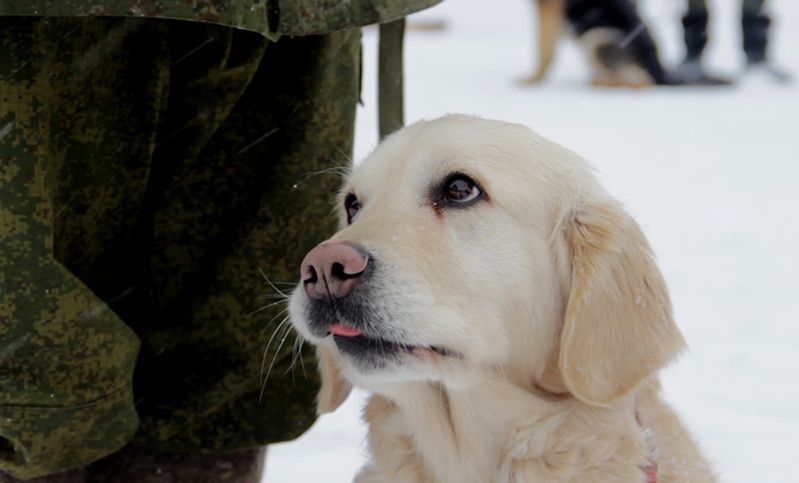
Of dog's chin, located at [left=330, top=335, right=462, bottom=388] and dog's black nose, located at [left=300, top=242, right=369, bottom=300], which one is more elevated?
dog's black nose, located at [left=300, top=242, right=369, bottom=300]

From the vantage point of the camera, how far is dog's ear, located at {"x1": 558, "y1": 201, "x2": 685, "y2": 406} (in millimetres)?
2428

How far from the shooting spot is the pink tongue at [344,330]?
2.31m

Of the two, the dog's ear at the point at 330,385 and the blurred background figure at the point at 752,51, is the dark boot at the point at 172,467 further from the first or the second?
the blurred background figure at the point at 752,51

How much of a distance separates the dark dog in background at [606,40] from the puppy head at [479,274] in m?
9.85

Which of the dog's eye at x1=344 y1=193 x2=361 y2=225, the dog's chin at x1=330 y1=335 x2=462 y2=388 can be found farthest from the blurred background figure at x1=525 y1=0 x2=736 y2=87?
the dog's chin at x1=330 y1=335 x2=462 y2=388

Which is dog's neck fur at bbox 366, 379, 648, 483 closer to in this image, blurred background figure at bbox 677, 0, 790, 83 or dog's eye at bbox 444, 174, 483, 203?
dog's eye at bbox 444, 174, 483, 203

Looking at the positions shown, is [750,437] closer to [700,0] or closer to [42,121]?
[42,121]

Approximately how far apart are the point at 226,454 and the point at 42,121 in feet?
4.14

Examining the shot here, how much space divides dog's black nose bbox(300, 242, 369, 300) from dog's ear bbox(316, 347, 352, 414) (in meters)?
0.58

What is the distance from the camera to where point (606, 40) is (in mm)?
12844

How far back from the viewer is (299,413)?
3.18m

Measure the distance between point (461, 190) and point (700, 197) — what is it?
5.59 m

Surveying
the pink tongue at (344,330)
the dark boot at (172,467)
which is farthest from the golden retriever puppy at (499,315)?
the dark boot at (172,467)

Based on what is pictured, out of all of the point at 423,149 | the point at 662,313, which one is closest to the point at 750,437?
the point at 662,313
